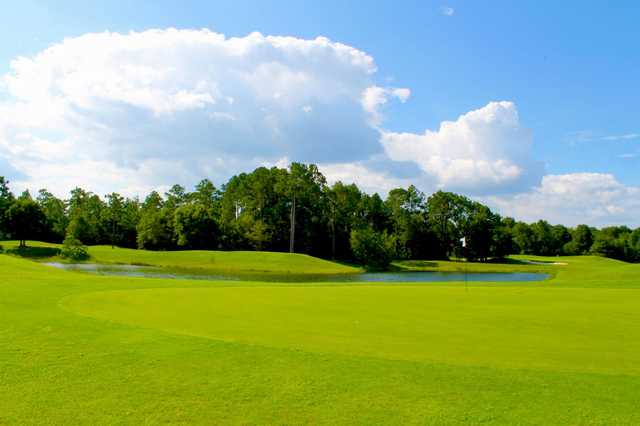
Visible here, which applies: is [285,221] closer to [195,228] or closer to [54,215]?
[195,228]

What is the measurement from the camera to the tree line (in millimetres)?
93500

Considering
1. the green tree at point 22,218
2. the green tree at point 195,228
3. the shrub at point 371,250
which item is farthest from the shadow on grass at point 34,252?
the shrub at point 371,250

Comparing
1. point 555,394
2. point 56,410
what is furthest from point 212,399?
point 555,394

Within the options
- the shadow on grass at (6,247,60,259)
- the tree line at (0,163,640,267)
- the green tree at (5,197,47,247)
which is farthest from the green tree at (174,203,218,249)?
the green tree at (5,197,47,247)

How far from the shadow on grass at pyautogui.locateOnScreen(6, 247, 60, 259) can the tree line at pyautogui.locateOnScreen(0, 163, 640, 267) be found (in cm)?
857

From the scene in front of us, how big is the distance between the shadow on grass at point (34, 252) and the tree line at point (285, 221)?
8.57 meters

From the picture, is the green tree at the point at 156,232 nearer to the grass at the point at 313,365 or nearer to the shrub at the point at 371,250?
the shrub at the point at 371,250

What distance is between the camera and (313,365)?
8.80 meters

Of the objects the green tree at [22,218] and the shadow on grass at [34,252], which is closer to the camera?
the shadow on grass at [34,252]

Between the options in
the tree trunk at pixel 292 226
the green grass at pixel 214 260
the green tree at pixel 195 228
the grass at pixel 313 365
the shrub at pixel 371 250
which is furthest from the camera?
the tree trunk at pixel 292 226

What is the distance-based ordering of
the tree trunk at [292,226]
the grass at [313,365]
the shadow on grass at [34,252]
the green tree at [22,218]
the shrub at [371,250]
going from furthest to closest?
the tree trunk at [292,226] < the shrub at [371,250] < the green tree at [22,218] < the shadow on grass at [34,252] < the grass at [313,365]

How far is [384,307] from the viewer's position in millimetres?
16578

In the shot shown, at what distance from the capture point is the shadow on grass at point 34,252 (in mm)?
77250

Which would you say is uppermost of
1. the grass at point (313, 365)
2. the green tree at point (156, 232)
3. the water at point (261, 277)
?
the green tree at point (156, 232)
